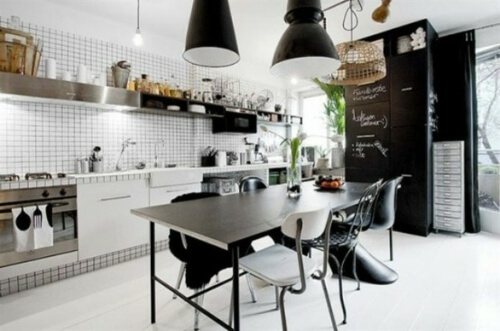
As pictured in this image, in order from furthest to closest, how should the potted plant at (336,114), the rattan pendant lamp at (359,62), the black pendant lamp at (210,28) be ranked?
the potted plant at (336,114) < the rattan pendant lamp at (359,62) < the black pendant lamp at (210,28)

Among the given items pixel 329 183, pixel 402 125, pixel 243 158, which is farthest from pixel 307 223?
pixel 243 158

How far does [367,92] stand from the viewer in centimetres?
409

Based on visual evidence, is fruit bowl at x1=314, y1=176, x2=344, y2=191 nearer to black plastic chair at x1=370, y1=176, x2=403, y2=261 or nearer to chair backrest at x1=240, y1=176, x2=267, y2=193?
black plastic chair at x1=370, y1=176, x2=403, y2=261

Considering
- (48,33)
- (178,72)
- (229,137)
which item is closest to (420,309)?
(229,137)

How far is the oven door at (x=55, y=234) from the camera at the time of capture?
228cm

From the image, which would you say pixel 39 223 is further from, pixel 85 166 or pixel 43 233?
pixel 85 166

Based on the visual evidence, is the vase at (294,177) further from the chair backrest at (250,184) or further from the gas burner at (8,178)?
the gas burner at (8,178)

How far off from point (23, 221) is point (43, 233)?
0.60 feet

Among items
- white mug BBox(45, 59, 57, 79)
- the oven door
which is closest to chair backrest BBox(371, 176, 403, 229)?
the oven door

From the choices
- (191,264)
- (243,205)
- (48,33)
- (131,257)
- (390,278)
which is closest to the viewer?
(191,264)

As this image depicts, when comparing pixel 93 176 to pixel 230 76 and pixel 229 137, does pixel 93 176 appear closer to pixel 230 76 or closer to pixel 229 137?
pixel 229 137

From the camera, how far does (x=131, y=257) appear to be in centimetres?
314

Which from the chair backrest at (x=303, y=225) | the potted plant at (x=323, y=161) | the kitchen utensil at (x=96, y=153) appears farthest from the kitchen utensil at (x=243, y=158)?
the chair backrest at (x=303, y=225)

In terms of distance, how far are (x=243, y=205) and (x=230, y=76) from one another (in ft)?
10.9
